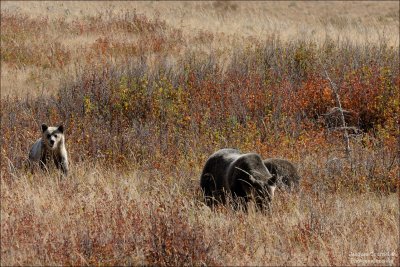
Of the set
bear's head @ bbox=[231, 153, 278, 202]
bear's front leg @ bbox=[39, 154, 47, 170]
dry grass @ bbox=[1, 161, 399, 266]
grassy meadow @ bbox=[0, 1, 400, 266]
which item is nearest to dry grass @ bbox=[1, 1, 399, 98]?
grassy meadow @ bbox=[0, 1, 400, 266]

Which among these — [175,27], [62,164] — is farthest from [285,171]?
[175,27]

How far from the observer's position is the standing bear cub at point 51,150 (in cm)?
955

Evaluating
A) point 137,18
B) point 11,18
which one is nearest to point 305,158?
point 137,18

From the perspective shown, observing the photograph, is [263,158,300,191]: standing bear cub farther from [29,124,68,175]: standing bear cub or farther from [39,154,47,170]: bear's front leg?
[39,154,47,170]: bear's front leg

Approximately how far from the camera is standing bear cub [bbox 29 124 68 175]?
31.3ft

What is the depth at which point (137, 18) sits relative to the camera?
20.8 meters

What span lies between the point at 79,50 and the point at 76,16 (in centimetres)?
513

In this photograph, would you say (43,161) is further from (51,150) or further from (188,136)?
(188,136)

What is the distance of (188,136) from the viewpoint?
11023 mm

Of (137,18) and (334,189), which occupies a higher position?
(137,18)

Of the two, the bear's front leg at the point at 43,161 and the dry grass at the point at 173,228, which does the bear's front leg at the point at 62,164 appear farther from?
the dry grass at the point at 173,228

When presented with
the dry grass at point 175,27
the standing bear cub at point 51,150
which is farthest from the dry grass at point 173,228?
the dry grass at point 175,27

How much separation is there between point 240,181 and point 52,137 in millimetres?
3482

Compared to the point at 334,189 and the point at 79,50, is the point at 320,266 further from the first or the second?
the point at 79,50
